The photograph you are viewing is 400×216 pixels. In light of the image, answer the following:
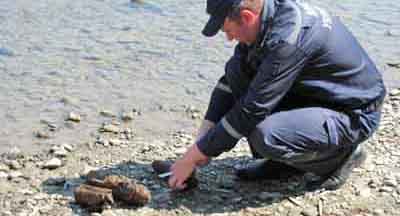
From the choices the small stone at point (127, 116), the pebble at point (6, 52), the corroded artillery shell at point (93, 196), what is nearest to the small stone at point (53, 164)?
the corroded artillery shell at point (93, 196)

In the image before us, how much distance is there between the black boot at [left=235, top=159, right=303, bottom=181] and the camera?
4906mm

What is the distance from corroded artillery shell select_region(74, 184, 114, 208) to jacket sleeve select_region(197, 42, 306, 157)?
57 centimetres

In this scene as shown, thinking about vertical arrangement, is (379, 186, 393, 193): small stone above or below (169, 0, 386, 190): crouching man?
below

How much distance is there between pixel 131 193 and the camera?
4.48 metres

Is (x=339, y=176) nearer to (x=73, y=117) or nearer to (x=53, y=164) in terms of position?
(x=53, y=164)

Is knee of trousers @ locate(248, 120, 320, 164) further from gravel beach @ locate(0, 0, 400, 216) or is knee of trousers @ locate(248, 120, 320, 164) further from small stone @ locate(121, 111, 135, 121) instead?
small stone @ locate(121, 111, 135, 121)

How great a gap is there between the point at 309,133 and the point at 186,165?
0.69 meters

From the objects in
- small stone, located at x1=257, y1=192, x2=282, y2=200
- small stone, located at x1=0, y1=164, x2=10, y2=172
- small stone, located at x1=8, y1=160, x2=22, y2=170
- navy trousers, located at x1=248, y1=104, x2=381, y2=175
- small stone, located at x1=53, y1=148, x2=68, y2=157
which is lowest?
small stone, located at x1=257, y1=192, x2=282, y2=200

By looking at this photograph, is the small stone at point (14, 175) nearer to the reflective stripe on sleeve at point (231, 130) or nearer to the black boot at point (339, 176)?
the reflective stripe on sleeve at point (231, 130)

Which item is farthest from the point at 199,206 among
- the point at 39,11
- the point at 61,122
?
the point at 39,11

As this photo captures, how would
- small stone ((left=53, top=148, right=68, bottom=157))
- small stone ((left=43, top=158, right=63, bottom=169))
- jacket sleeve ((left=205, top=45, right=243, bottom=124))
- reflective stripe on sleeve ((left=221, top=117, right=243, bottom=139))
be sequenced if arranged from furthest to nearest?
small stone ((left=53, top=148, right=68, bottom=157)) → small stone ((left=43, top=158, right=63, bottom=169)) → jacket sleeve ((left=205, top=45, right=243, bottom=124)) → reflective stripe on sleeve ((left=221, top=117, right=243, bottom=139))

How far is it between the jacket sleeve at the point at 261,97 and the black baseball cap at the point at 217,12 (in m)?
0.29

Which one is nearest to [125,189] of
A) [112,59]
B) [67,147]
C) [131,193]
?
[131,193]

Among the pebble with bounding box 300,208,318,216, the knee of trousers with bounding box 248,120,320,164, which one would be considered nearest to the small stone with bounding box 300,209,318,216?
the pebble with bounding box 300,208,318,216
